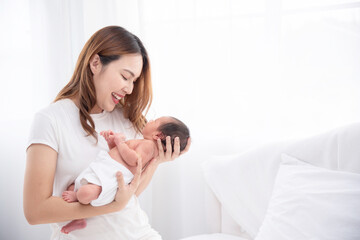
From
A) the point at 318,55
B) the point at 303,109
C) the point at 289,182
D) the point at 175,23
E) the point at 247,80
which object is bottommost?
the point at 289,182

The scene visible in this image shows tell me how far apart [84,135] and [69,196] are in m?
0.28

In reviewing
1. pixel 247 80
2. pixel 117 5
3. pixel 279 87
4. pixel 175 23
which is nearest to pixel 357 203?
pixel 279 87

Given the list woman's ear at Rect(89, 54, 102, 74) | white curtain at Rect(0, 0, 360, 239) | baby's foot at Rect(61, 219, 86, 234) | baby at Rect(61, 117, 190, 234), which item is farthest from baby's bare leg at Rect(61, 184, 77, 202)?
white curtain at Rect(0, 0, 360, 239)

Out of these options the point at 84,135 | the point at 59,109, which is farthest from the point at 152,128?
the point at 59,109

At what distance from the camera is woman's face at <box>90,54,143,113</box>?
1503 millimetres

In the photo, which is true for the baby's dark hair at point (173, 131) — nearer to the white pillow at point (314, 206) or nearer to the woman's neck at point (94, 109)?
the woman's neck at point (94, 109)

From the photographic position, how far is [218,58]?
81.3 inches

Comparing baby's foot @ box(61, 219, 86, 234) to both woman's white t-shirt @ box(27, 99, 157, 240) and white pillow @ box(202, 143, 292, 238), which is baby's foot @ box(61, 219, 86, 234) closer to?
woman's white t-shirt @ box(27, 99, 157, 240)

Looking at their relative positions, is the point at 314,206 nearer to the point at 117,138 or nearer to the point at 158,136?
the point at 158,136

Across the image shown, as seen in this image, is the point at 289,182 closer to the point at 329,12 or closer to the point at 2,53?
the point at 329,12

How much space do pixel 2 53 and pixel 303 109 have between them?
217cm

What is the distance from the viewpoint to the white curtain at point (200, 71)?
183 cm

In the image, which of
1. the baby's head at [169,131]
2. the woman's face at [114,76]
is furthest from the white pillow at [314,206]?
the woman's face at [114,76]

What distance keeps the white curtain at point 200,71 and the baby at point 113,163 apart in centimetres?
61
